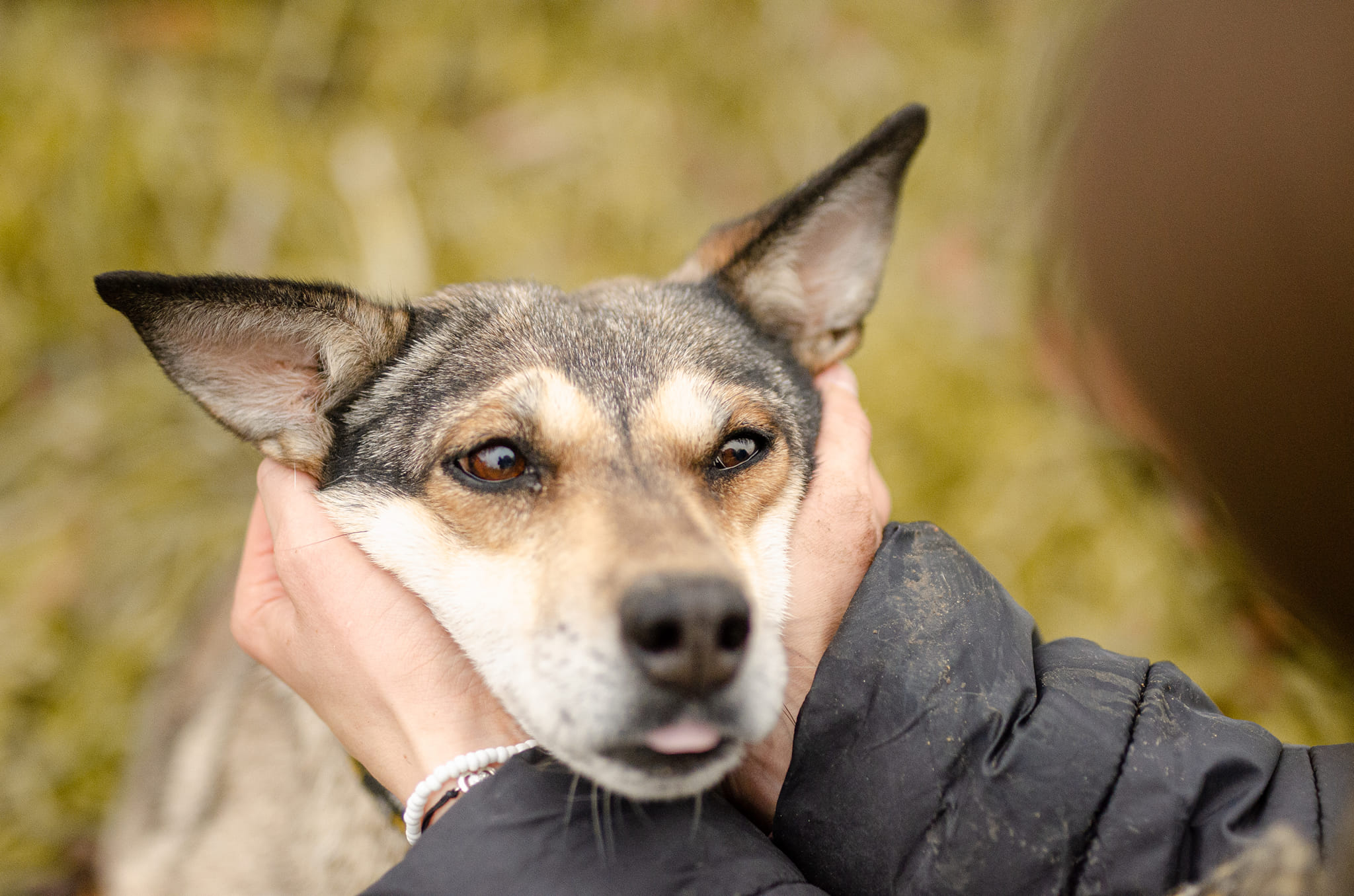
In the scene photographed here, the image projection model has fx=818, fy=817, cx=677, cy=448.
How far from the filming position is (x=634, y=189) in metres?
5.95

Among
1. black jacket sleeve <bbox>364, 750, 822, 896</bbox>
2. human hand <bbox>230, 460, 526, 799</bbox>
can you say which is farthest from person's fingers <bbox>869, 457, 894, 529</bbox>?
human hand <bbox>230, 460, 526, 799</bbox>

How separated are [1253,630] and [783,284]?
3337mm

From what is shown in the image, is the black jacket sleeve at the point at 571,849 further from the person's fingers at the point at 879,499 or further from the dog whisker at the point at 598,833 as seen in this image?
the person's fingers at the point at 879,499

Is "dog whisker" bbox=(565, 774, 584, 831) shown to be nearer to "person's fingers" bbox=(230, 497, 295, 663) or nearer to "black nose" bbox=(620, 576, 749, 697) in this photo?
"black nose" bbox=(620, 576, 749, 697)

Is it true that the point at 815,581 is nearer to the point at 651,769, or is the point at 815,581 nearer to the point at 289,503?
the point at 651,769

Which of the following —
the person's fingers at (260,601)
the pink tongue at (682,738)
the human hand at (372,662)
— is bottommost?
the person's fingers at (260,601)

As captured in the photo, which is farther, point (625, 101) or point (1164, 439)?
point (625, 101)

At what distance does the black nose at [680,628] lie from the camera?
1732 mm

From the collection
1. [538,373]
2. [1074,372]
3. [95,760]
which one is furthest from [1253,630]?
[95,760]

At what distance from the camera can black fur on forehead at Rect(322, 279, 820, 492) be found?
2.45 m

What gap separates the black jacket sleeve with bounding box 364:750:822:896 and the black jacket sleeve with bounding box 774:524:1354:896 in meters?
0.20

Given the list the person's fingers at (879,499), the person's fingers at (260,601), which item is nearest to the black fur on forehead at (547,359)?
the person's fingers at (879,499)

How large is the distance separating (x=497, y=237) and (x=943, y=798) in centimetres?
484

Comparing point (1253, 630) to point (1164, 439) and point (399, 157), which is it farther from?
point (399, 157)
